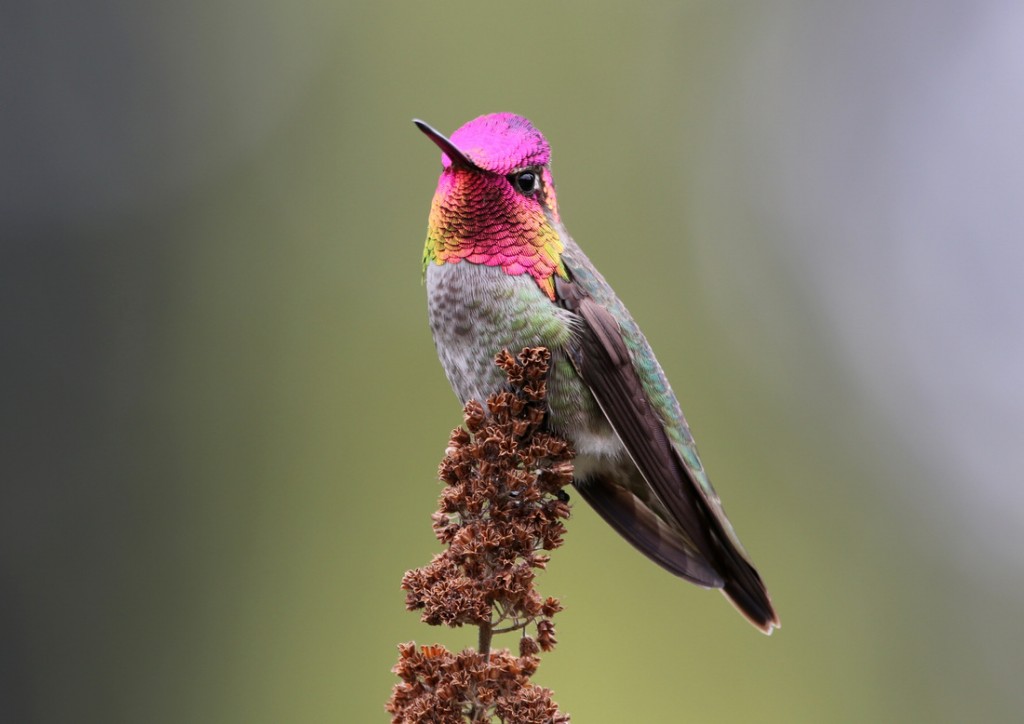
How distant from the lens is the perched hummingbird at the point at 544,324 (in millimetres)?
3377

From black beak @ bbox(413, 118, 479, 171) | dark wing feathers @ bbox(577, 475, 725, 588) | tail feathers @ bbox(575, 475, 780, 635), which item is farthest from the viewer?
dark wing feathers @ bbox(577, 475, 725, 588)

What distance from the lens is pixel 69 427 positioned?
7.70 m

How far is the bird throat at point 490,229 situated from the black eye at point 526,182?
0.12 feet

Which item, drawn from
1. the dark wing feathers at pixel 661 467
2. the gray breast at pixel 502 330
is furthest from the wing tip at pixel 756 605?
the gray breast at pixel 502 330

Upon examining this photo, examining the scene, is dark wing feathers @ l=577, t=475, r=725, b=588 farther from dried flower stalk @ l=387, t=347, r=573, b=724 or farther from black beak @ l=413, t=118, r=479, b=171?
black beak @ l=413, t=118, r=479, b=171

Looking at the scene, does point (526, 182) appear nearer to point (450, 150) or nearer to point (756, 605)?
point (450, 150)

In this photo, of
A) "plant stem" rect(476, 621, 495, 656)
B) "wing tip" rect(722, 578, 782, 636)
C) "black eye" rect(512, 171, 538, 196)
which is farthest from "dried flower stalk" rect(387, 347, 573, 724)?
"wing tip" rect(722, 578, 782, 636)

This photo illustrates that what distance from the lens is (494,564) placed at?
8.64 feet

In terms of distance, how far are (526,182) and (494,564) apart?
4.42 feet

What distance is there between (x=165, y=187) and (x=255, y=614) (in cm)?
374

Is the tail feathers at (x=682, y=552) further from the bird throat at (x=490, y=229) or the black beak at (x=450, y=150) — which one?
the black beak at (x=450, y=150)

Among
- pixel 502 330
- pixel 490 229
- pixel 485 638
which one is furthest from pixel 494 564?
pixel 490 229

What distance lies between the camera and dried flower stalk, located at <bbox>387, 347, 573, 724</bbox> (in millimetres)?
2301

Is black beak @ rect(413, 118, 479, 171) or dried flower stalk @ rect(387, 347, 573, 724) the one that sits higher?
black beak @ rect(413, 118, 479, 171)
